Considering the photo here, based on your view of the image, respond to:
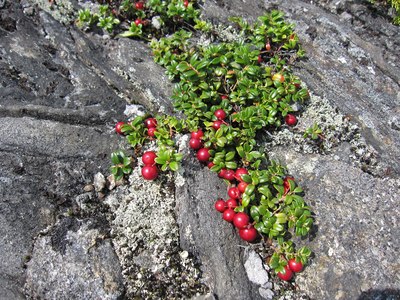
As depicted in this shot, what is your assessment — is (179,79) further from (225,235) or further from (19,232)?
(19,232)

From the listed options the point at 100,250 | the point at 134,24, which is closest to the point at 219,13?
the point at 134,24

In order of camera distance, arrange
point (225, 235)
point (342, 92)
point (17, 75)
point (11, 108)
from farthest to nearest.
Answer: point (342, 92) → point (17, 75) → point (11, 108) → point (225, 235)

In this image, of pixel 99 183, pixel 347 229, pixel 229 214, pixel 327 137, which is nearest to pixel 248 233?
pixel 229 214

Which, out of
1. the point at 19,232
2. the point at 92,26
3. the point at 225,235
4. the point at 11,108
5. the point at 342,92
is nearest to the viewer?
the point at 19,232

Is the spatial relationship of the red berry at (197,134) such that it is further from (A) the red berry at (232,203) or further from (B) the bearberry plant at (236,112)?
(A) the red berry at (232,203)

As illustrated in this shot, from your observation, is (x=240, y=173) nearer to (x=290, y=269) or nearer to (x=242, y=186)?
(x=242, y=186)

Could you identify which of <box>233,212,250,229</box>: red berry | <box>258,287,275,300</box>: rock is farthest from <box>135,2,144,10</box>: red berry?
<box>258,287,275,300</box>: rock
